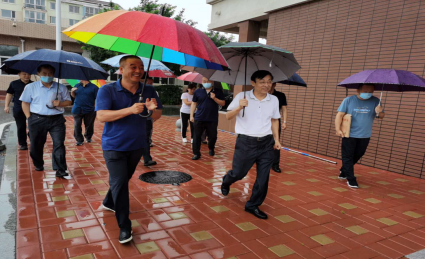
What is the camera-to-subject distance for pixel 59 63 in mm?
4539

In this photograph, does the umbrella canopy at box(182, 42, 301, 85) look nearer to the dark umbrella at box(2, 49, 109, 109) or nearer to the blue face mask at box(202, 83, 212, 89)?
the dark umbrella at box(2, 49, 109, 109)

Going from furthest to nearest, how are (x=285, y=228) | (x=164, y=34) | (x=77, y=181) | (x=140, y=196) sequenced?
(x=77, y=181), (x=140, y=196), (x=285, y=228), (x=164, y=34)

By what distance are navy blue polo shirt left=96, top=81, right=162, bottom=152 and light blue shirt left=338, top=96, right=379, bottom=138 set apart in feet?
12.1

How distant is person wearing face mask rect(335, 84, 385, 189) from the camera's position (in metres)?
4.77

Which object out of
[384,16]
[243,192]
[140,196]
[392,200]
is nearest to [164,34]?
[140,196]

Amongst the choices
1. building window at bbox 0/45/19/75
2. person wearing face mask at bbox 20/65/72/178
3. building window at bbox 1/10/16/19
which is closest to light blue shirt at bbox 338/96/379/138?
person wearing face mask at bbox 20/65/72/178

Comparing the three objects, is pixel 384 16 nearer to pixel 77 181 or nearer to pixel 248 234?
pixel 248 234

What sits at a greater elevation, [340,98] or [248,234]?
[340,98]

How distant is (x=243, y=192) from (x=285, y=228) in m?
1.18

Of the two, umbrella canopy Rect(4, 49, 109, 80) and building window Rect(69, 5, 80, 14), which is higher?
building window Rect(69, 5, 80, 14)

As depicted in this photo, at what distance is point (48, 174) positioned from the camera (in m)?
4.52

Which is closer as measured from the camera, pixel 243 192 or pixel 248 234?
pixel 248 234

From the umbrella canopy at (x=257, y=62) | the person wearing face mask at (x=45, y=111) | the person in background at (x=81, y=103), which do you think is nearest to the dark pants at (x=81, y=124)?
the person in background at (x=81, y=103)

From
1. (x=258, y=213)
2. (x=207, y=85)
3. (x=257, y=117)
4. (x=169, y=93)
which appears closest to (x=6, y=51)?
(x=169, y=93)
